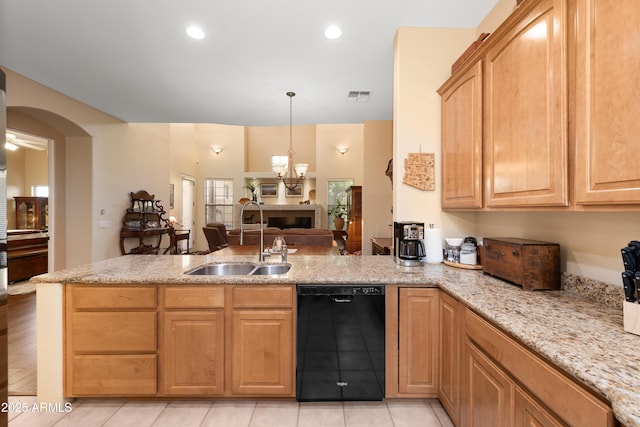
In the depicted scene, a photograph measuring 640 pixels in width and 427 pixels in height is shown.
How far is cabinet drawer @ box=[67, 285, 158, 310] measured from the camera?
72.6 inches

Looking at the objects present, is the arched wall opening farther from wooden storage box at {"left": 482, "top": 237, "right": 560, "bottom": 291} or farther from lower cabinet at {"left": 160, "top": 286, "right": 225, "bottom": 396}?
wooden storage box at {"left": 482, "top": 237, "right": 560, "bottom": 291}

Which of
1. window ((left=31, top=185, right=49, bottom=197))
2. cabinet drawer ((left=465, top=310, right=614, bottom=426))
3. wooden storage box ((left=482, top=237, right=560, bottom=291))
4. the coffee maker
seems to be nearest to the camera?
cabinet drawer ((left=465, top=310, right=614, bottom=426))

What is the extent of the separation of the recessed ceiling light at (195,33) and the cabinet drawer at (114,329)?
2372 mm

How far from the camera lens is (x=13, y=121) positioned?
3.93 m

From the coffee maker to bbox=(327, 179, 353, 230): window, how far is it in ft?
23.7

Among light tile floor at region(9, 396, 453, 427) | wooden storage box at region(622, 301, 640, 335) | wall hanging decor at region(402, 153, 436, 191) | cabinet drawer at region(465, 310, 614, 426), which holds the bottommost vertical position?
light tile floor at region(9, 396, 453, 427)

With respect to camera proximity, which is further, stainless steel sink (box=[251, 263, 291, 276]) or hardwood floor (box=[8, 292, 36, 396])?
stainless steel sink (box=[251, 263, 291, 276])

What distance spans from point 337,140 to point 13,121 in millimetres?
7524

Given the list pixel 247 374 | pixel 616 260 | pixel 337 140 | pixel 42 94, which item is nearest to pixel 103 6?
pixel 42 94

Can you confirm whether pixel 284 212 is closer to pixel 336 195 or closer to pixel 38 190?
pixel 336 195

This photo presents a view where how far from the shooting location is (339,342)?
189 centimetres

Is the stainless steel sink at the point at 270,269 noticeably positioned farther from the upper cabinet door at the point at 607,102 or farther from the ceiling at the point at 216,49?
the ceiling at the point at 216,49

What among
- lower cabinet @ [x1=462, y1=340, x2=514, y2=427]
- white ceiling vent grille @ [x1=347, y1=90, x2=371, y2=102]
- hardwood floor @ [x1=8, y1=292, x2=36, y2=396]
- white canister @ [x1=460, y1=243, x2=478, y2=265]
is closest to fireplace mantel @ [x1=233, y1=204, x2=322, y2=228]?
white ceiling vent grille @ [x1=347, y1=90, x2=371, y2=102]

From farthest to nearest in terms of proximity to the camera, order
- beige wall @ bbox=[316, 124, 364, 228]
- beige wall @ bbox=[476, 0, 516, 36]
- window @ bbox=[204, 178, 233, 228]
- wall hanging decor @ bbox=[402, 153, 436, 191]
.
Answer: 1. window @ bbox=[204, 178, 233, 228]
2. beige wall @ bbox=[316, 124, 364, 228]
3. wall hanging decor @ bbox=[402, 153, 436, 191]
4. beige wall @ bbox=[476, 0, 516, 36]
